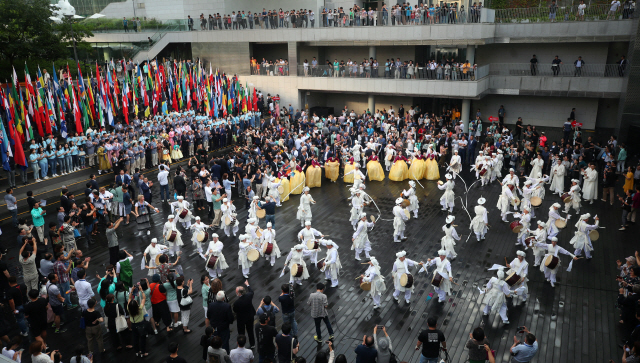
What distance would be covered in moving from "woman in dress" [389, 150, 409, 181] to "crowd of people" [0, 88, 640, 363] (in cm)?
5

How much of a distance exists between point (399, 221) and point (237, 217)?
6.49m

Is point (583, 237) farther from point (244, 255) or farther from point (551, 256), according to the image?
point (244, 255)

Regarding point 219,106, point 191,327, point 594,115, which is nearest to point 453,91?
point 594,115

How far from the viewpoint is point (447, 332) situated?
10484 mm

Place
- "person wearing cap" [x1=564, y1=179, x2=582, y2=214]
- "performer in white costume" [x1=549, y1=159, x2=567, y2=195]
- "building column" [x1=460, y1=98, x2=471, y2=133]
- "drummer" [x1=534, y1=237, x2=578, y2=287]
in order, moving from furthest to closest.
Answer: "building column" [x1=460, y1=98, x2=471, y2=133], "performer in white costume" [x1=549, y1=159, x2=567, y2=195], "person wearing cap" [x1=564, y1=179, x2=582, y2=214], "drummer" [x1=534, y1=237, x2=578, y2=287]

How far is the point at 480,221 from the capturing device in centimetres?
1478

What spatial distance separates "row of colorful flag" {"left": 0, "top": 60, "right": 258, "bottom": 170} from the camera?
20819 millimetres

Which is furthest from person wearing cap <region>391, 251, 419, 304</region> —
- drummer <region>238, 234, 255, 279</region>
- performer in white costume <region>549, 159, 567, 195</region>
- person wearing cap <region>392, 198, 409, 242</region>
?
performer in white costume <region>549, 159, 567, 195</region>

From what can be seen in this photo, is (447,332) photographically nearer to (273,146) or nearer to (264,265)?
(264,265)

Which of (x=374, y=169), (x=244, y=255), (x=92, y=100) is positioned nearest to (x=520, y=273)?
(x=244, y=255)

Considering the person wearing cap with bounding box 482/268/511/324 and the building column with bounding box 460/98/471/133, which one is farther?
the building column with bounding box 460/98/471/133

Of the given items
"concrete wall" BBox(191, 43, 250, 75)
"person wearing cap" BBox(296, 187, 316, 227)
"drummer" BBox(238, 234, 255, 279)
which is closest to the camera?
"drummer" BBox(238, 234, 255, 279)

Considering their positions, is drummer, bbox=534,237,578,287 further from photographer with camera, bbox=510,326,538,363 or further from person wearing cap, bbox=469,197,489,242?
photographer with camera, bbox=510,326,538,363

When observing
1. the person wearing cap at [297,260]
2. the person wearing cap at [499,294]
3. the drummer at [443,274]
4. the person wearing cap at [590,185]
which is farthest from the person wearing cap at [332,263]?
the person wearing cap at [590,185]
